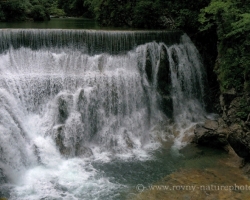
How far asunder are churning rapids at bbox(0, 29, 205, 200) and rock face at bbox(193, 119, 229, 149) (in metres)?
0.74

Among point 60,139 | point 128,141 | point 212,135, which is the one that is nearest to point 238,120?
point 212,135

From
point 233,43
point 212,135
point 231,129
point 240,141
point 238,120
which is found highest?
point 233,43

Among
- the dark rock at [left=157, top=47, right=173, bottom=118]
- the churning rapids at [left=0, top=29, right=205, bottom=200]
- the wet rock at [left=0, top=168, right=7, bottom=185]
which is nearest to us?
the wet rock at [left=0, top=168, right=7, bottom=185]

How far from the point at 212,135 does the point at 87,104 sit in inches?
175

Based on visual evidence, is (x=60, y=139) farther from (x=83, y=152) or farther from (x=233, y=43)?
(x=233, y=43)

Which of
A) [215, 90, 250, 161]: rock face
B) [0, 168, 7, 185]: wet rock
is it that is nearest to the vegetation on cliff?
[215, 90, 250, 161]: rock face

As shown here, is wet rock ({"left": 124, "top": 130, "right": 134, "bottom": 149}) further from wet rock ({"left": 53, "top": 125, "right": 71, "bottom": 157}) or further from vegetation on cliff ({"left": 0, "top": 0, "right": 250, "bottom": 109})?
vegetation on cliff ({"left": 0, "top": 0, "right": 250, "bottom": 109})

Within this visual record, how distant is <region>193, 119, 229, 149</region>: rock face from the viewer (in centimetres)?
1102

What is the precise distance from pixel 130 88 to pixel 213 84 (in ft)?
13.1

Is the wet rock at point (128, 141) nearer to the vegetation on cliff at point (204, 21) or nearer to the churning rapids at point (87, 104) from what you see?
the churning rapids at point (87, 104)

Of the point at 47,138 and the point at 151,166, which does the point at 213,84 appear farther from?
the point at 47,138

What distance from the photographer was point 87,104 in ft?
37.5

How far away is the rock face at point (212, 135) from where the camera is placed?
11023mm

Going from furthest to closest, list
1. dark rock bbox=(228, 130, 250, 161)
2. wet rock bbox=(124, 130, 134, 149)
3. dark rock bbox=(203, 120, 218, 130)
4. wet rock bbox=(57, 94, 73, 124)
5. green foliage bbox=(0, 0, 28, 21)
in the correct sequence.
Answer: green foliage bbox=(0, 0, 28, 21) → dark rock bbox=(203, 120, 218, 130) → wet rock bbox=(124, 130, 134, 149) → wet rock bbox=(57, 94, 73, 124) → dark rock bbox=(228, 130, 250, 161)
